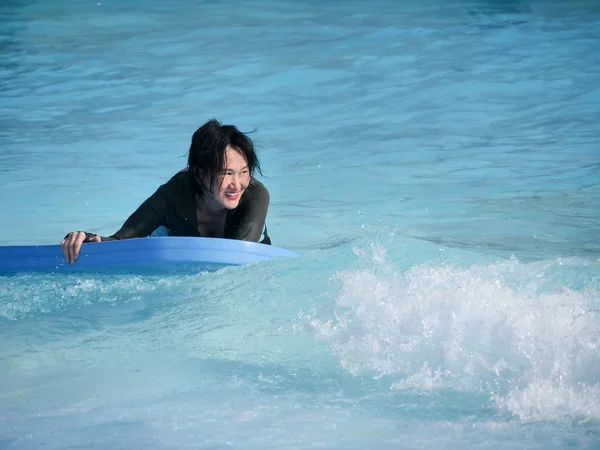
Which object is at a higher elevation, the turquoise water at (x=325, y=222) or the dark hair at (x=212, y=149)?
the dark hair at (x=212, y=149)

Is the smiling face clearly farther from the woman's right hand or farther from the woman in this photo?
the woman's right hand

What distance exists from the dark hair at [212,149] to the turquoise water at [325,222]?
0.52 metres

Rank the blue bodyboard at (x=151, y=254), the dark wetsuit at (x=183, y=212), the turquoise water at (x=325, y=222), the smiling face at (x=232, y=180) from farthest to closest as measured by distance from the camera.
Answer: the dark wetsuit at (x=183, y=212) → the smiling face at (x=232, y=180) → the blue bodyboard at (x=151, y=254) → the turquoise water at (x=325, y=222)

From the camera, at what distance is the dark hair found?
4312 millimetres

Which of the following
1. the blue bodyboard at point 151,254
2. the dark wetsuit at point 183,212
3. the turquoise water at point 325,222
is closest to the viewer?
the turquoise water at point 325,222

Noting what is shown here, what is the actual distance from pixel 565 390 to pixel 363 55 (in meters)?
9.86

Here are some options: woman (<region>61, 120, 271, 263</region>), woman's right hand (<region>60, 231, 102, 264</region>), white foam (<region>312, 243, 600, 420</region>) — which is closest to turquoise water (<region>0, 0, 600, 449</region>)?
white foam (<region>312, 243, 600, 420</region>)

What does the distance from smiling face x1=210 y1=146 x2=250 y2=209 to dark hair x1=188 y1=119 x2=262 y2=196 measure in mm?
25

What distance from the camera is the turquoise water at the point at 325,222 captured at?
278 centimetres

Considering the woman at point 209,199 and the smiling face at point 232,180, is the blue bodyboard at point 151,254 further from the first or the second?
the smiling face at point 232,180

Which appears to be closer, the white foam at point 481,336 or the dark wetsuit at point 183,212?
the white foam at point 481,336

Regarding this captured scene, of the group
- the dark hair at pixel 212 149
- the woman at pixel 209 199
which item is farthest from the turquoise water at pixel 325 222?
the dark hair at pixel 212 149

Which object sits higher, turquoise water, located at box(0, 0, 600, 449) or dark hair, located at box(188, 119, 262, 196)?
dark hair, located at box(188, 119, 262, 196)

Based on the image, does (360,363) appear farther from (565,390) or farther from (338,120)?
(338,120)
